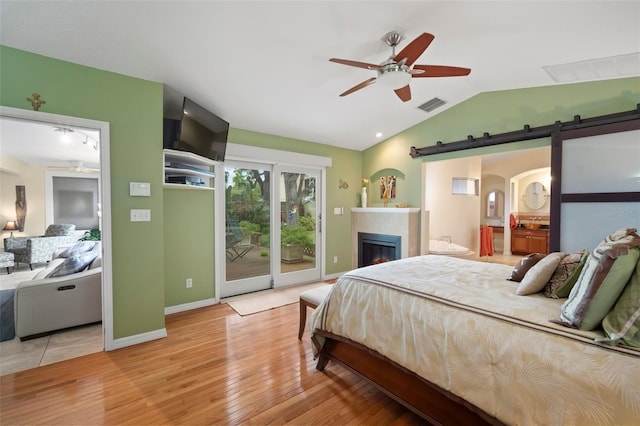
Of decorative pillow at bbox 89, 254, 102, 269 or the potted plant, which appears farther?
the potted plant

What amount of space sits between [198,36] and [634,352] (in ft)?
10.1

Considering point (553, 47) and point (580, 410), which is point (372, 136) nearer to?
point (553, 47)

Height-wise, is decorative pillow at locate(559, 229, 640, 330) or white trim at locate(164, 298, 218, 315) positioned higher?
decorative pillow at locate(559, 229, 640, 330)

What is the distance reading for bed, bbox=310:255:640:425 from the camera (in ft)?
3.22

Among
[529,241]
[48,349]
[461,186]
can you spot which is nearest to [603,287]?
[48,349]

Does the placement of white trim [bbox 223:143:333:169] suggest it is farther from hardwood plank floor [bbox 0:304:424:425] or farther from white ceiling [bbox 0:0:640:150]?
hardwood plank floor [bbox 0:304:424:425]

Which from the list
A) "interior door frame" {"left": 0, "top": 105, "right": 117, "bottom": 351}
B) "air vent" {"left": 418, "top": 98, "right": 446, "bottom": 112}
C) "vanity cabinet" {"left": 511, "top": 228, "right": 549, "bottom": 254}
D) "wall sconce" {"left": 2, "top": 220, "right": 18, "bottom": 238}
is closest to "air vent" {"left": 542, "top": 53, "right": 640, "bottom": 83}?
"air vent" {"left": 418, "top": 98, "right": 446, "bottom": 112}

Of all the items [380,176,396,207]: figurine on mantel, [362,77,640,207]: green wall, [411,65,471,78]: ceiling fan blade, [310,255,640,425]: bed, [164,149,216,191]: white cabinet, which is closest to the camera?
[310,255,640,425]: bed

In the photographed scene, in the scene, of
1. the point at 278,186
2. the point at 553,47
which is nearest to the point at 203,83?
the point at 278,186

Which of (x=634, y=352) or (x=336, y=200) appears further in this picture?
(x=336, y=200)

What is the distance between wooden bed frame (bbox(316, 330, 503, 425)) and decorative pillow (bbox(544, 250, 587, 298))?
86 cm

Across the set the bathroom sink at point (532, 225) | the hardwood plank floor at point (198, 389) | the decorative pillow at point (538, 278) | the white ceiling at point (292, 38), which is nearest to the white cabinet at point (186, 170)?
the white ceiling at point (292, 38)

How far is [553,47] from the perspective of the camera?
2.34m

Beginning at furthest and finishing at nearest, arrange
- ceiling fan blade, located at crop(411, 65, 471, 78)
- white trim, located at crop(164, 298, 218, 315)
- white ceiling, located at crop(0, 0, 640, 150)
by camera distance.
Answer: white trim, located at crop(164, 298, 218, 315) → ceiling fan blade, located at crop(411, 65, 471, 78) → white ceiling, located at crop(0, 0, 640, 150)
